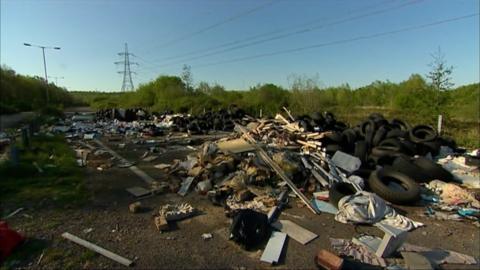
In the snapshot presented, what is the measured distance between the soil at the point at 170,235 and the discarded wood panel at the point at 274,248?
0.08 m

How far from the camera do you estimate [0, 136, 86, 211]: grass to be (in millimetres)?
6066

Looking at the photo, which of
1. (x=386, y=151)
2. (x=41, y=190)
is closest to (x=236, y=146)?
(x=386, y=151)

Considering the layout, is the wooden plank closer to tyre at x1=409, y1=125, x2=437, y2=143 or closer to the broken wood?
the broken wood

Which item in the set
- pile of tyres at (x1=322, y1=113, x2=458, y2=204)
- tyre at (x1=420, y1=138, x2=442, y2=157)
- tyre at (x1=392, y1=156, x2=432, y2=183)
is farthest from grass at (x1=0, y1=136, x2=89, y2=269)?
tyre at (x1=420, y1=138, x2=442, y2=157)

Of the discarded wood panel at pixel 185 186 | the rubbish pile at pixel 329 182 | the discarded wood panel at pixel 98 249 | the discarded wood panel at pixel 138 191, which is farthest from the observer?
the discarded wood panel at pixel 185 186

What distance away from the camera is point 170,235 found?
4.53m

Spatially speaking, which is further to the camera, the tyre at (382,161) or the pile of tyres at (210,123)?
the pile of tyres at (210,123)

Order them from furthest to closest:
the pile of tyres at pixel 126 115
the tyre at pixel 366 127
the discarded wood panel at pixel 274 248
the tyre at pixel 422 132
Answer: the pile of tyres at pixel 126 115 < the tyre at pixel 366 127 < the tyre at pixel 422 132 < the discarded wood panel at pixel 274 248

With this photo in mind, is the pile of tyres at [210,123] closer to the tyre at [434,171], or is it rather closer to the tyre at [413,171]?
the tyre at [413,171]

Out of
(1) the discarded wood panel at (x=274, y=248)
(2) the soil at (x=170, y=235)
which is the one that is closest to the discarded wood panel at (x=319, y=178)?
(2) the soil at (x=170, y=235)

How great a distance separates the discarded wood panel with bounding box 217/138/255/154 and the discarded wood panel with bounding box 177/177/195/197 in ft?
4.90

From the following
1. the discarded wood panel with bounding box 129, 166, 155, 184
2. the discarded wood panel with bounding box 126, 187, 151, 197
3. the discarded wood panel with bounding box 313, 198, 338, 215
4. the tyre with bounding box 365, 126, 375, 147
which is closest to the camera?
the discarded wood panel with bounding box 313, 198, 338, 215

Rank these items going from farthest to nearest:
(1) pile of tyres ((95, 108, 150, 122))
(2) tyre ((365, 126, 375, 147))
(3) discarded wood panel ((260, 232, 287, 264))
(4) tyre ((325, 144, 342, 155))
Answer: (1) pile of tyres ((95, 108, 150, 122)), (2) tyre ((365, 126, 375, 147)), (4) tyre ((325, 144, 342, 155)), (3) discarded wood panel ((260, 232, 287, 264))

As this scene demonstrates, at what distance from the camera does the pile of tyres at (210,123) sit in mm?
17016
